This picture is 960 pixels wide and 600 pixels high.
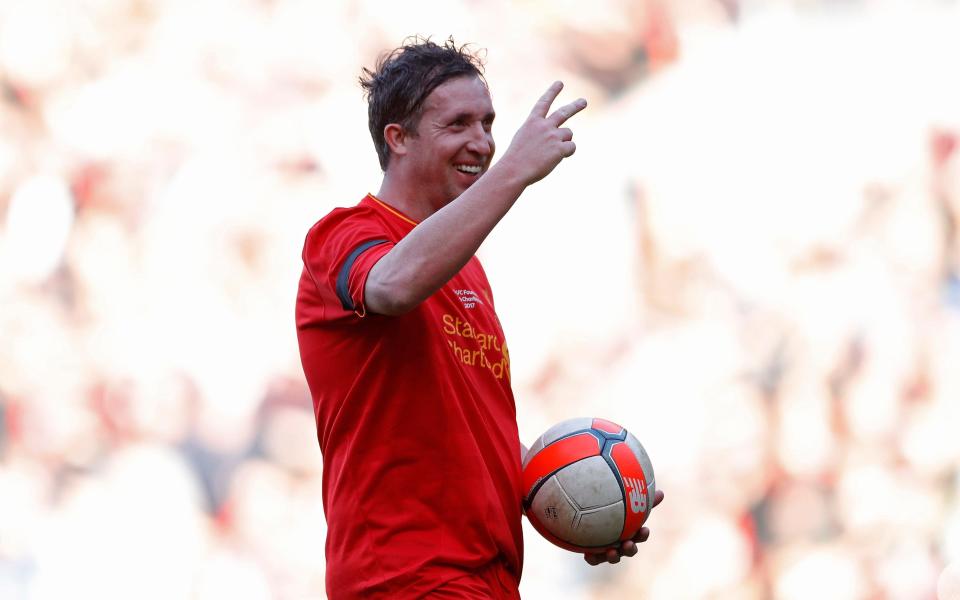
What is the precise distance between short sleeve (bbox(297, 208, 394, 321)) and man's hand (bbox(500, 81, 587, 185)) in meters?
0.31

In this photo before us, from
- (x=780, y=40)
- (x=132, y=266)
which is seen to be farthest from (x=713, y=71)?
(x=132, y=266)

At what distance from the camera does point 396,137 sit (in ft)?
8.77

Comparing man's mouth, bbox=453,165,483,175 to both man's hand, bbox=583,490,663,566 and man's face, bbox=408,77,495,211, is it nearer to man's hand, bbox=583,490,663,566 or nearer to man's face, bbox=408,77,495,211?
man's face, bbox=408,77,495,211

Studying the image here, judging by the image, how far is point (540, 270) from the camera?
15.7ft

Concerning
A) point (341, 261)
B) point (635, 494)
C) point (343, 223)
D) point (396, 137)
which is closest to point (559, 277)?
point (396, 137)

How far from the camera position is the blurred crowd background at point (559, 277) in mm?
4656

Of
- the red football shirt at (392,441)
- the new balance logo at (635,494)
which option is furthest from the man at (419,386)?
the new balance logo at (635,494)

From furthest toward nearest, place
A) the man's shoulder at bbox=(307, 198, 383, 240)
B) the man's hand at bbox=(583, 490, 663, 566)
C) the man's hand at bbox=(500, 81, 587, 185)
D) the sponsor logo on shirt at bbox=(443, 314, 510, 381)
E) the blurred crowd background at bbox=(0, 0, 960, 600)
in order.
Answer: the blurred crowd background at bbox=(0, 0, 960, 600) < the man's hand at bbox=(583, 490, 663, 566) < the sponsor logo on shirt at bbox=(443, 314, 510, 381) < the man's shoulder at bbox=(307, 198, 383, 240) < the man's hand at bbox=(500, 81, 587, 185)

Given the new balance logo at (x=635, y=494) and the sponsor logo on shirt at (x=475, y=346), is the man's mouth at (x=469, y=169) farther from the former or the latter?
the new balance logo at (x=635, y=494)

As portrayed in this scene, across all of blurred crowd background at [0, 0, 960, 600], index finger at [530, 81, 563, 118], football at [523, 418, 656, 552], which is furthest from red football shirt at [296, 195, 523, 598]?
blurred crowd background at [0, 0, 960, 600]

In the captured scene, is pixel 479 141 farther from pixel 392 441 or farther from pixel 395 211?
pixel 392 441

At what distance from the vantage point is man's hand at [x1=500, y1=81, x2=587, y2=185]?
211 cm

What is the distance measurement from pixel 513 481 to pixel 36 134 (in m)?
3.18

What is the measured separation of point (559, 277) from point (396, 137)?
2185 millimetres
